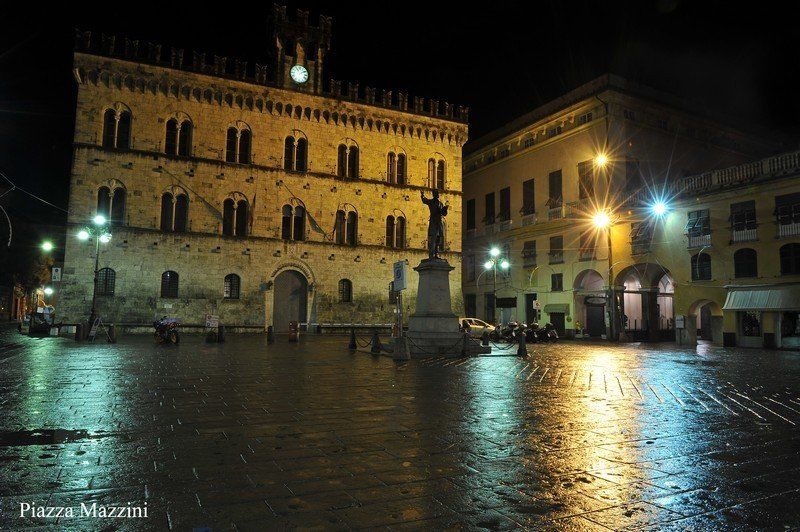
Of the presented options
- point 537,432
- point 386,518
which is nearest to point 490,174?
point 537,432

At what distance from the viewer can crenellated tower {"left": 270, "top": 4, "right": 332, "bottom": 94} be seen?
34062 mm

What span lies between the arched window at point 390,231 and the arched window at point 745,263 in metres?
20.9

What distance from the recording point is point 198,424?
611 centimetres

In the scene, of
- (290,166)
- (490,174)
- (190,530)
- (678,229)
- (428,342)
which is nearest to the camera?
(190,530)

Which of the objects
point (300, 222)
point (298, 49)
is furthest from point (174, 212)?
point (298, 49)

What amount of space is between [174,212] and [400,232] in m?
15.2

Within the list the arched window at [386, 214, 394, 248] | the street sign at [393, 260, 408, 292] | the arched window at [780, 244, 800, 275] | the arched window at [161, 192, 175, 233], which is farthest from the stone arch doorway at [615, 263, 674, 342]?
the arched window at [161, 192, 175, 233]

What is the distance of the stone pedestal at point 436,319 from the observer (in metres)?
17.1

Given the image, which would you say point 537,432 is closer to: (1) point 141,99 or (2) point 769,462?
(2) point 769,462

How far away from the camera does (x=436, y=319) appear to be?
17406 millimetres

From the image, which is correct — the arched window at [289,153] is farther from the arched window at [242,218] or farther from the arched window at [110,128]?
the arched window at [110,128]

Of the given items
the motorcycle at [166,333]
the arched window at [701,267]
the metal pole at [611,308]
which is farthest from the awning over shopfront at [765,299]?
the motorcycle at [166,333]

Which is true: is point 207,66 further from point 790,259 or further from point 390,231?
point 790,259

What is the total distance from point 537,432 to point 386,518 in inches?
122
